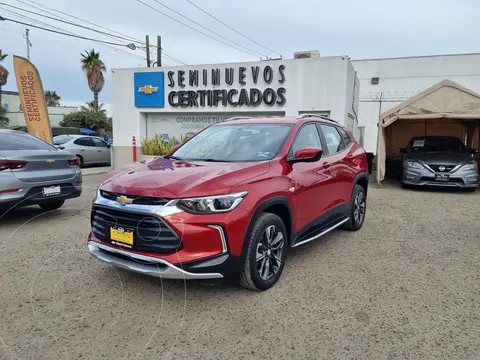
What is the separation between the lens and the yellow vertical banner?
1233 cm

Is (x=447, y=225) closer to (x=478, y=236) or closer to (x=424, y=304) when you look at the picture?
(x=478, y=236)

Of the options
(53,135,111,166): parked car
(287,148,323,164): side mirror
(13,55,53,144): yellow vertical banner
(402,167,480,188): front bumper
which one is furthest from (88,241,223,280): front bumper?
(53,135,111,166): parked car

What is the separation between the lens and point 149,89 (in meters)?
14.7

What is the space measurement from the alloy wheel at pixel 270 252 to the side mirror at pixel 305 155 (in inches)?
29.8

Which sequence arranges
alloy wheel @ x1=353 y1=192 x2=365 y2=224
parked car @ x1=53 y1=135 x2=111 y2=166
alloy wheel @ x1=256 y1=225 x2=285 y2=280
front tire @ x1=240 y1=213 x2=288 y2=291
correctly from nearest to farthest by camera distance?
front tire @ x1=240 y1=213 x2=288 y2=291
alloy wheel @ x1=256 y1=225 x2=285 y2=280
alloy wheel @ x1=353 y1=192 x2=365 y2=224
parked car @ x1=53 y1=135 x2=111 y2=166

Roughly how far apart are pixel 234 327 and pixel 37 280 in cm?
219

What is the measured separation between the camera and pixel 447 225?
20.4 ft

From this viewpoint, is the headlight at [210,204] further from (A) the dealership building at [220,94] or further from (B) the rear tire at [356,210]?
(A) the dealership building at [220,94]

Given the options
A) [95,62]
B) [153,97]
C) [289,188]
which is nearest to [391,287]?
[289,188]

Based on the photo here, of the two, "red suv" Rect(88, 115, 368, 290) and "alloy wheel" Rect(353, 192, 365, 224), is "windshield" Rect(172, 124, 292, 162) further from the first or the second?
"alloy wheel" Rect(353, 192, 365, 224)

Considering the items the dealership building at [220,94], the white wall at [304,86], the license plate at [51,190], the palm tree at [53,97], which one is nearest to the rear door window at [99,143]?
the dealership building at [220,94]

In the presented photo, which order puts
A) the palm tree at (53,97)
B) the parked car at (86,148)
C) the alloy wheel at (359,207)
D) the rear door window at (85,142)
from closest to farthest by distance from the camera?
the alloy wheel at (359,207) < the parked car at (86,148) < the rear door window at (85,142) < the palm tree at (53,97)

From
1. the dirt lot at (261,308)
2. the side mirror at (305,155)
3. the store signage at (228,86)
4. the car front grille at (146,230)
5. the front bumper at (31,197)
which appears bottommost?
the dirt lot at (261,308)

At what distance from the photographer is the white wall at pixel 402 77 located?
2095cm
